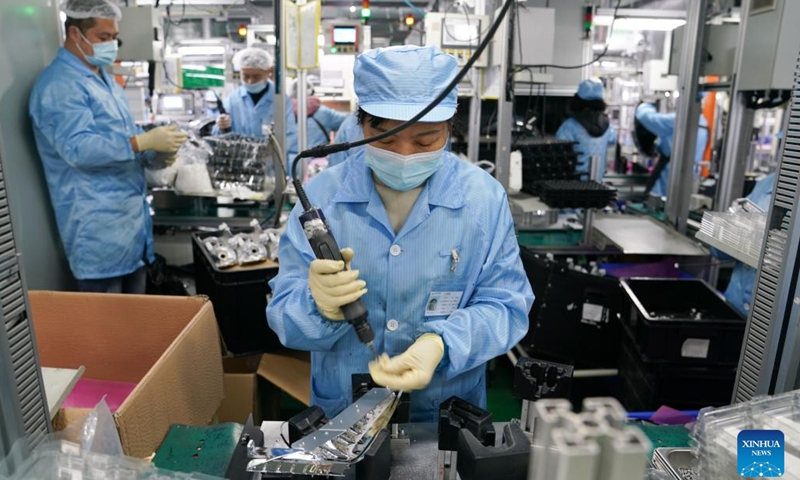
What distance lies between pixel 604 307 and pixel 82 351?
236 cm

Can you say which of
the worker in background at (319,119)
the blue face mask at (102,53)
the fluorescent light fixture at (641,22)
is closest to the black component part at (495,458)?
the blue face mask at (102,53)

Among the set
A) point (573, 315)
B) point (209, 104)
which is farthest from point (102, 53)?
point (209, 104)

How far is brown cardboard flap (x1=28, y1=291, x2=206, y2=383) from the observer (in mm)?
1829

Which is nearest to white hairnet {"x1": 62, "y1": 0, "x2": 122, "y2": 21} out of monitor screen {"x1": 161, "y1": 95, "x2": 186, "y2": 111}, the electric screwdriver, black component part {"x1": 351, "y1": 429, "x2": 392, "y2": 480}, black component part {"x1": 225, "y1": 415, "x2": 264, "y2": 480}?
the electric screwdriver

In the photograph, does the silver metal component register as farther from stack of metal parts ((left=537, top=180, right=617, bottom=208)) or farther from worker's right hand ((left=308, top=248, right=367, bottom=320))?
worker's right hand ((left=308, top=248, right=367, bottom=320))

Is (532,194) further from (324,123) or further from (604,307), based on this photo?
(324,123)

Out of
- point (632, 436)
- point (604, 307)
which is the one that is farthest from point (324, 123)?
point (632, 436)

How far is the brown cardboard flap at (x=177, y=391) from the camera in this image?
1.21 m

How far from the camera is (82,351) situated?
75.2 inches

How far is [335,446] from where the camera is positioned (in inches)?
33.0

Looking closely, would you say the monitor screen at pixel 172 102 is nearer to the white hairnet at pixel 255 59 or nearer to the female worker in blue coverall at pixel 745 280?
the white hairnet at pixel 255 59

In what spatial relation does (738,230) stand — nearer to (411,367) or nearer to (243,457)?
(411,367)

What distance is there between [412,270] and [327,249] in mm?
273

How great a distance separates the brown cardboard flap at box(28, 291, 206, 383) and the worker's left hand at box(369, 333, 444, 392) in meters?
0.97
